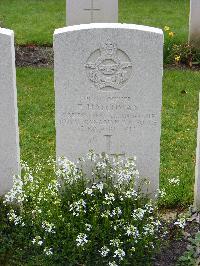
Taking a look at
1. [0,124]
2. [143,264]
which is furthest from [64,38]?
[143,264]

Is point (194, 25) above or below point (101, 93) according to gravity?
above

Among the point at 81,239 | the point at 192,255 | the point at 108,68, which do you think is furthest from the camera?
the point at 108,68

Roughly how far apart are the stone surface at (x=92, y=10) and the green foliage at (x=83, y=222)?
594cm

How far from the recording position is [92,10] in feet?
35.3

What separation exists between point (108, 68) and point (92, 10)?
5862 millimetres

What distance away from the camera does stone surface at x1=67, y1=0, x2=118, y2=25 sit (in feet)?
35.0

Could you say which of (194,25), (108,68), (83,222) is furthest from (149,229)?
(194,25)

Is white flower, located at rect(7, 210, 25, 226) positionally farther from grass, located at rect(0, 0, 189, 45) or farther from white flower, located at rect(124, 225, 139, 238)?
grass, located at rect(0, 0, 189, 45)

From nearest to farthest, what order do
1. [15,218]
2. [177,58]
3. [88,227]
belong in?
[88,227] → [15,218] → [177,58]

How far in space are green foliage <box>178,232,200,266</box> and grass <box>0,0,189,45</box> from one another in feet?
23.0

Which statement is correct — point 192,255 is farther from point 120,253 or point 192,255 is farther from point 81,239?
point 81,239

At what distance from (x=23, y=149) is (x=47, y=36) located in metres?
5.48

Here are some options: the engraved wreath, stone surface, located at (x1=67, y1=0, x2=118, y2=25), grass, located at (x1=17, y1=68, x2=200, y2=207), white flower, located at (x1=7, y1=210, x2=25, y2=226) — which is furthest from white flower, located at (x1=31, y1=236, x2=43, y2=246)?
stone surface, located at (x1=67, y1=0, x2=118, y2=25)

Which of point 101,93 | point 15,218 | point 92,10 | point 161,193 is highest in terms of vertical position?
point 92,10
